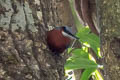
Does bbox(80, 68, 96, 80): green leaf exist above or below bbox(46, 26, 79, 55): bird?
below

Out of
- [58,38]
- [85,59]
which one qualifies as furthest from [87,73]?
[58,38]

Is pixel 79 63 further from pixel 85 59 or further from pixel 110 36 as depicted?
pixel 110 36

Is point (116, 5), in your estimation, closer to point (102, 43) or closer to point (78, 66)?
point (102, 43)

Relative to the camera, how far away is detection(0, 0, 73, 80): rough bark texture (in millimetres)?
1360

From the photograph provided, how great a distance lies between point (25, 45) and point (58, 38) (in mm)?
218

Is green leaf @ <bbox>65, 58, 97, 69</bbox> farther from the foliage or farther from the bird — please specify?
the bird

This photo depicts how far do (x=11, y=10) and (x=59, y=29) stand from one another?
0.28 meters

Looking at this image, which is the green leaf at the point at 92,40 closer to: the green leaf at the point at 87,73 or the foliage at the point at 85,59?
the foliage at the point at 85,59

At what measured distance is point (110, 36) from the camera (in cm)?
136

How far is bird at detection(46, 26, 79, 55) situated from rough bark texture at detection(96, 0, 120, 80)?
0.74 feet

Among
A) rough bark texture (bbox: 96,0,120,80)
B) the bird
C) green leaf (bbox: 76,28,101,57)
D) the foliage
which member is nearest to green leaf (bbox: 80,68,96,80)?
the foliage

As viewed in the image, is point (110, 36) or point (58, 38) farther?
point (58, 38)

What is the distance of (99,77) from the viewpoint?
2205mm

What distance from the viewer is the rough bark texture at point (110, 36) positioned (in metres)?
1.33
